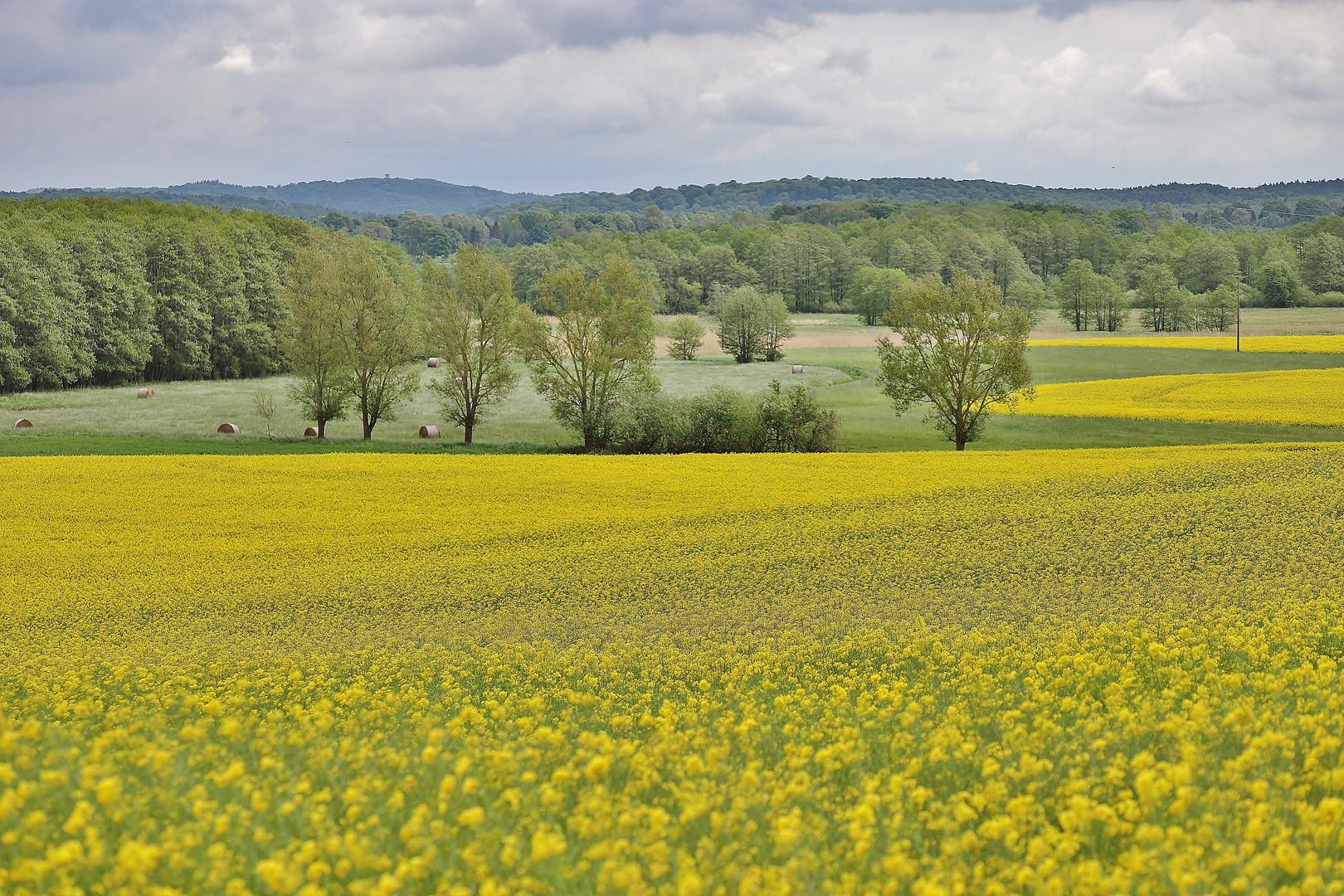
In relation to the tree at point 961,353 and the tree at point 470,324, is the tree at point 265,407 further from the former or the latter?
the tree at point 961,353

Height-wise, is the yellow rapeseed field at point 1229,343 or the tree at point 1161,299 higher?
the tree at point 1161,299

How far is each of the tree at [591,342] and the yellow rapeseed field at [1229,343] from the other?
1612 inches

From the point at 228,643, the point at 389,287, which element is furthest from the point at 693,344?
the point at 228,643

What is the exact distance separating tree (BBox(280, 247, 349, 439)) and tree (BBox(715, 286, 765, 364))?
171 ft

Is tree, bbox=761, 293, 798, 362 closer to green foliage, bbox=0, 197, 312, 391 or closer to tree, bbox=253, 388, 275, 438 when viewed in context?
green foliage, bbox=0, 197, 312, 391

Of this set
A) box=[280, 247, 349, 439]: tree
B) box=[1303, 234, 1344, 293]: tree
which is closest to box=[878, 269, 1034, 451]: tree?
box=[280, 247, 349, 439]: tree

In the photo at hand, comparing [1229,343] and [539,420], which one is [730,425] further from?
[1229,343]

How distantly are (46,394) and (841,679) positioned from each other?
6774 cm

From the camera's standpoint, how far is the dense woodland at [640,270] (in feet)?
220

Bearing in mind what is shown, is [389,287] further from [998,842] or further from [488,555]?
[998,842]

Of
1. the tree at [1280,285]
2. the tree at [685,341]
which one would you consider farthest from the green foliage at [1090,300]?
the tree at [685,341]

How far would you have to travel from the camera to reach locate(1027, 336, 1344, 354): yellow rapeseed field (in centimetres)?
7525

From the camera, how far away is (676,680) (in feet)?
37.8

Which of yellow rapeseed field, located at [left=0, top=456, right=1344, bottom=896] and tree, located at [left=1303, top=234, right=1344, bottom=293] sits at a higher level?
tree, located at [left=1303, top=234, right=1344, bottom=293]
